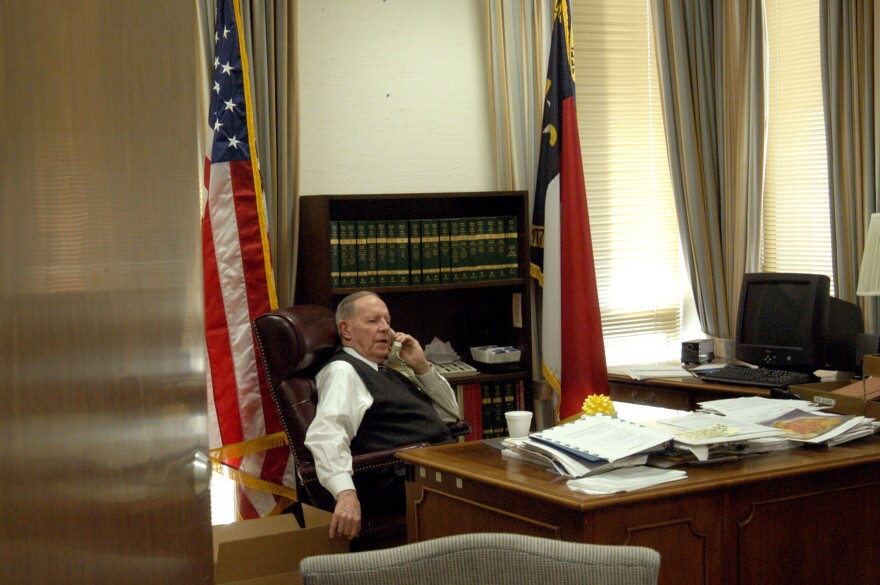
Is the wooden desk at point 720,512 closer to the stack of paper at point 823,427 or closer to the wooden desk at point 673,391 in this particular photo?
the stack of paper at point 823,427

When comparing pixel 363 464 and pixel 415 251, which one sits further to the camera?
pixel 415 251

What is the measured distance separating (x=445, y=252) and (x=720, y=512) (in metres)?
2.12

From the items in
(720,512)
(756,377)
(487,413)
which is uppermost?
(756,377)

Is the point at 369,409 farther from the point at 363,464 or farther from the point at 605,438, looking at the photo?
the point at 605,438

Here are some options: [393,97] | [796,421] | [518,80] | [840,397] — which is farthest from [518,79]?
[796,421]

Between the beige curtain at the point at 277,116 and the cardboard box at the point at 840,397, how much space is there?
2.13 meters

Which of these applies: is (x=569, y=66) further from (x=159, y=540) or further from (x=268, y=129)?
(x=159, y=540)

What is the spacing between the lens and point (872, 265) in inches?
122

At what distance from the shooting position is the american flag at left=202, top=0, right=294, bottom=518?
3.49m

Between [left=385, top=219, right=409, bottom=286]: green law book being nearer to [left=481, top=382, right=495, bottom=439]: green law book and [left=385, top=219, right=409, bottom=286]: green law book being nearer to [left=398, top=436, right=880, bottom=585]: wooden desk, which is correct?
[left=481, top=382, right=495, bottom=439]: green law book

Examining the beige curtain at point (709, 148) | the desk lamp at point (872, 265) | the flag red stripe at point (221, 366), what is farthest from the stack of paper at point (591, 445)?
the beige curtain at point (709, 148)

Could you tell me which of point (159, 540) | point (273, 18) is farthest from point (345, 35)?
point (159, 540)

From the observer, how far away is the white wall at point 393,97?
13.7 feet

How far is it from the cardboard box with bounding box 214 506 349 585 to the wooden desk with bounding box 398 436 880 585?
0.43 meters
